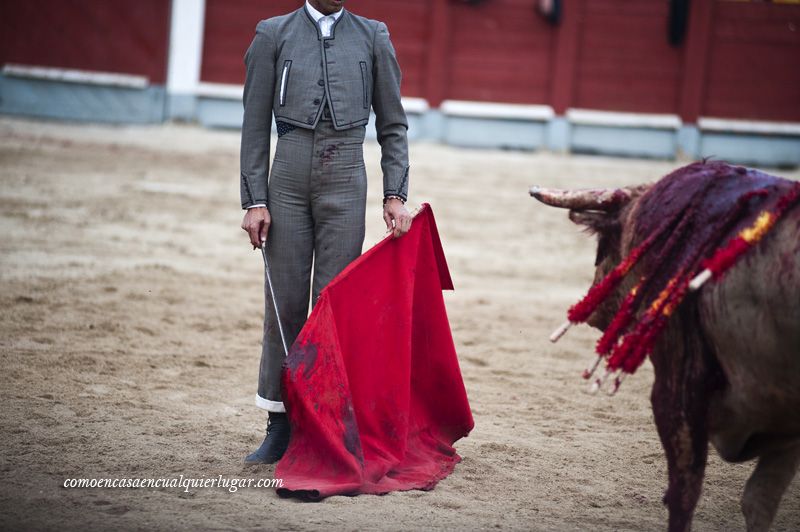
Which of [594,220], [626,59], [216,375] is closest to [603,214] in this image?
[594,220]

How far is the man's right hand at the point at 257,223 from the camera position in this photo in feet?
10.8

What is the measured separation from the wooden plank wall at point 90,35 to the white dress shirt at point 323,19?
10696 mm

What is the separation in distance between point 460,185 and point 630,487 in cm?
696

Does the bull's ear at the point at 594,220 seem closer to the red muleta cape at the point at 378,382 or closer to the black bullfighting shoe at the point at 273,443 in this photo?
the red muleta cape at the point at 378,382

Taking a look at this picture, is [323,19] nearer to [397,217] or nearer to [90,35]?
[397,217]

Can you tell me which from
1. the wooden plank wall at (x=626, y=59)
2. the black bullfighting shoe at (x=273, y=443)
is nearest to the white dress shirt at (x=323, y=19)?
the black bullfighting shoe at (x=273, y=443)

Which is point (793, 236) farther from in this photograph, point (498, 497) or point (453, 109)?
point (453, 109)

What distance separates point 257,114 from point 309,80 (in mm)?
209

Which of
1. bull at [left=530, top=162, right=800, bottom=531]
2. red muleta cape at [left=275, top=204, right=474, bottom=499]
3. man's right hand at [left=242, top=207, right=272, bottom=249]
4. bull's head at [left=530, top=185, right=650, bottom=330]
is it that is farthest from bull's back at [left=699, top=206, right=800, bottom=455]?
man's right hand at [left=242, top=207, right=272, bottom=249]

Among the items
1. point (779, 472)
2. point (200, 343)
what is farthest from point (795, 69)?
point (779, 472)

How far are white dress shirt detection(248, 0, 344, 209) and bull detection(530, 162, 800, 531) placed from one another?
935mm

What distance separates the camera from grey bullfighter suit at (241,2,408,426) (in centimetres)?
327

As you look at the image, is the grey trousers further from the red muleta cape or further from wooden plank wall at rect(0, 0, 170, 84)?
wooden plank wall at rect(0, 0, 170, 84)

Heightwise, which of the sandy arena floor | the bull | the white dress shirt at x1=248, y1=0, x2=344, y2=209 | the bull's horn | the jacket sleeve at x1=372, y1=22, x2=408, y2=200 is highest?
the white dress shirt at x1=248, y1=0, x2=344, y2=209
